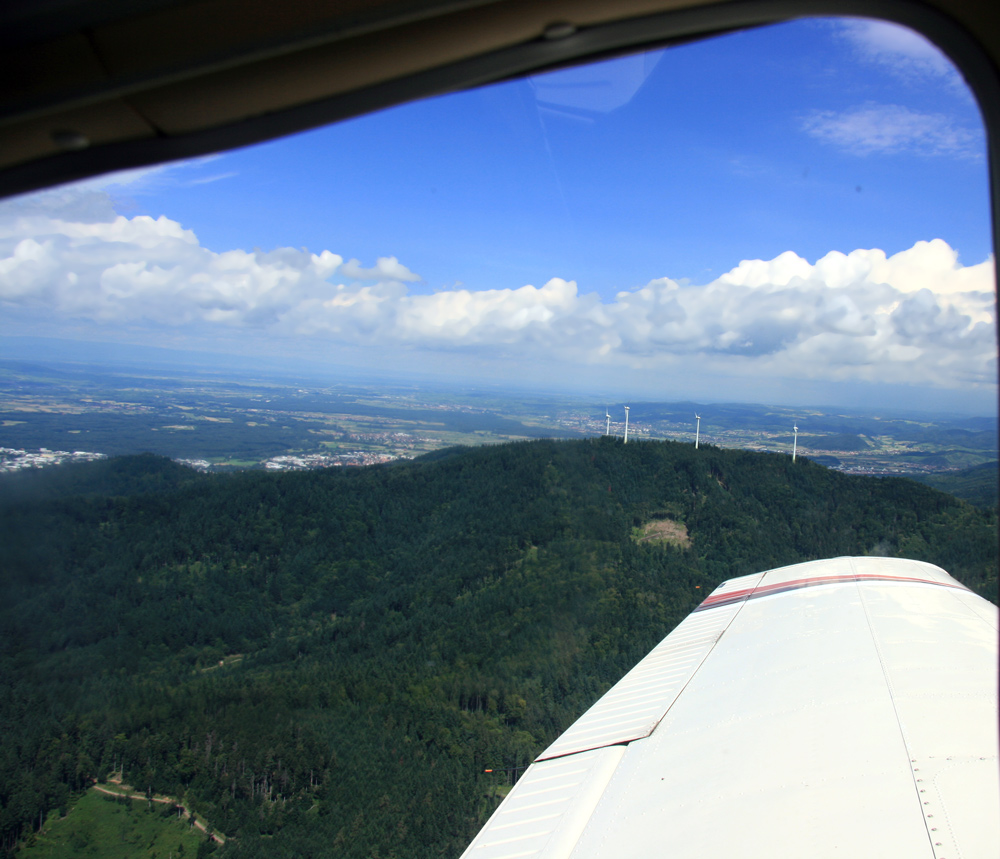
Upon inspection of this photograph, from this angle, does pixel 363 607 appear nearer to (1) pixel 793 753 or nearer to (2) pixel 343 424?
(2) pixel 343 424

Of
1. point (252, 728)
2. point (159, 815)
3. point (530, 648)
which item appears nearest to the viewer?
point (159, 815)

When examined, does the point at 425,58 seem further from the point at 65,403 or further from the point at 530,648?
the point at 530,648

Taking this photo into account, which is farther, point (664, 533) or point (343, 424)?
point (343, 424)

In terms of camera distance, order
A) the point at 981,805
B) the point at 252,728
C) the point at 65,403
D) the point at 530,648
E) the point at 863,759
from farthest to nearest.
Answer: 1. the point at 530,648
2. the point at 252,728
3. the point at 65,403
4. the point at 863,759
5. the point at 981,805

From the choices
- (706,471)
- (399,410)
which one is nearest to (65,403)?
(399,410)

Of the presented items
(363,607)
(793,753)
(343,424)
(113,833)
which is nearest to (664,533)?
(363,607)

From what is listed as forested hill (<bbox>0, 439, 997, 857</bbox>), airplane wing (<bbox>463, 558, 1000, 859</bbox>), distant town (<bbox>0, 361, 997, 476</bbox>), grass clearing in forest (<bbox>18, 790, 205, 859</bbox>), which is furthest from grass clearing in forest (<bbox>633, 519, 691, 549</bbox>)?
airplane wing (<bbox>463, 558, 1000, 859</bbox>)
